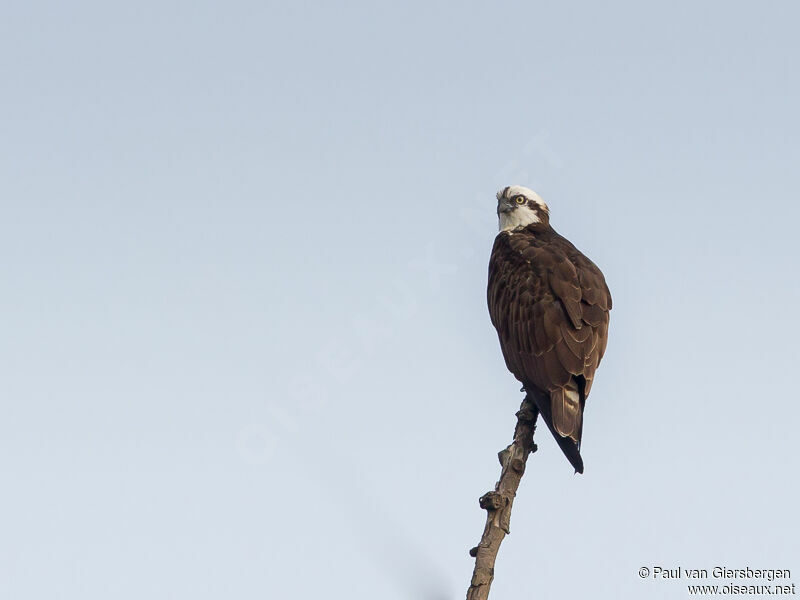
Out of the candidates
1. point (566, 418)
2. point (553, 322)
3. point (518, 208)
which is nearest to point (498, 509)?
point (566, 418)

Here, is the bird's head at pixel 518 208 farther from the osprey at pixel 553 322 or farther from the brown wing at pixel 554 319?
the brown wing at pixel 554 319

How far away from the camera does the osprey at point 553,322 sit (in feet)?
32.8

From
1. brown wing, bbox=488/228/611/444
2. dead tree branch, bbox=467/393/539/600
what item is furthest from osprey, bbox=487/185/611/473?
dead tree branch, bbox=467/393/539/600

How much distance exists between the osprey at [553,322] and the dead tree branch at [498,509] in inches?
38.9

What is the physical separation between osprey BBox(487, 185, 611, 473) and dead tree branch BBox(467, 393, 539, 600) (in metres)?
0.99

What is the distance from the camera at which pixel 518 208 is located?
44.5 ft

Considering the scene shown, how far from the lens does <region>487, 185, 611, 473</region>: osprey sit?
32.8 feet

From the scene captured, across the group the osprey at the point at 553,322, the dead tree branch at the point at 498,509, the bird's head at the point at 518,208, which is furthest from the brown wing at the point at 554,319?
the bird's head at the point at 518,208

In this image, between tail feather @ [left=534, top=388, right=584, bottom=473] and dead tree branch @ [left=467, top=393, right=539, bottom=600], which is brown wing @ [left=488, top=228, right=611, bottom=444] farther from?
dead tree branch @ [left=467, top=393, right=539, bottom=600]

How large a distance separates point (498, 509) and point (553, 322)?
12.1 feet

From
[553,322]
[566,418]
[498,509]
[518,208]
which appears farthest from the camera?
[518,208]

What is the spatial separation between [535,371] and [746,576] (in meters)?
3.04

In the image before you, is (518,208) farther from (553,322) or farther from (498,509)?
(498,509)

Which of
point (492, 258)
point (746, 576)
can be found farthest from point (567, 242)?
point (746, 576)
